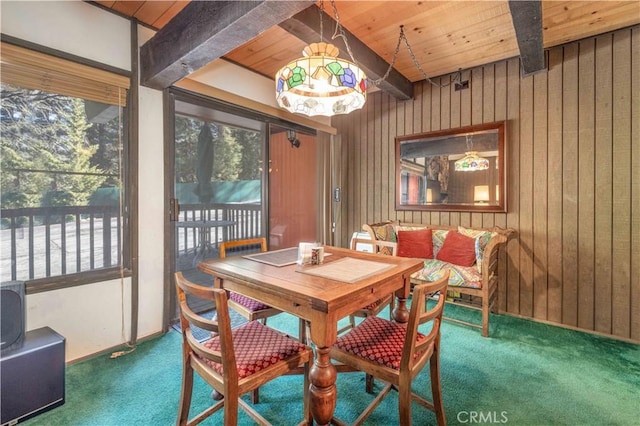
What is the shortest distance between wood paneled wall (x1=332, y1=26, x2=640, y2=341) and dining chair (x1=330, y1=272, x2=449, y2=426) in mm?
2103

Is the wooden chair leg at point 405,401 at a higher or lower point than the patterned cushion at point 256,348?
lower

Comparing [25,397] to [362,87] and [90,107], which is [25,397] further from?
[362,87]

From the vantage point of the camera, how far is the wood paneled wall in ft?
8.16

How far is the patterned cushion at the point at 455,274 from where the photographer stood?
2648 mm

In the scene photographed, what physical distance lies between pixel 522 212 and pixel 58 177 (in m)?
3.92

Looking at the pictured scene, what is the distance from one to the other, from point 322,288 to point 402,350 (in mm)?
435

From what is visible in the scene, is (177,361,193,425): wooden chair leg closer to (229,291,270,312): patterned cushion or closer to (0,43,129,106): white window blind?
(229,291,270,312): patterned cushion

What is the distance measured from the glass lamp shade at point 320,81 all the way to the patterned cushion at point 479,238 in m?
1.88

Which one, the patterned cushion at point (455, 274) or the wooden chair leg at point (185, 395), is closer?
the wooden chair leg at point (185, 395)

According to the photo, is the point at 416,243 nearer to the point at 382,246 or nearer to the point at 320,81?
the point at 382,246

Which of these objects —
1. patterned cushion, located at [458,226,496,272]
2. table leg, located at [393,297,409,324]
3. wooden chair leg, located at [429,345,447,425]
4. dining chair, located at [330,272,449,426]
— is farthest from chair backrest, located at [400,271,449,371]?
patterned cushion, located at [458,226,496,272]

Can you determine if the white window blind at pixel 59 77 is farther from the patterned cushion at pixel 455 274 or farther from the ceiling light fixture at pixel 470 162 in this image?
the ceiling light fixture at pixel 470 162

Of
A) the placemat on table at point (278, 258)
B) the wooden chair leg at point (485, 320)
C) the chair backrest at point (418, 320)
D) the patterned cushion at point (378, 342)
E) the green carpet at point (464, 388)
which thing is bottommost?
the green carpet at point (464, 388)

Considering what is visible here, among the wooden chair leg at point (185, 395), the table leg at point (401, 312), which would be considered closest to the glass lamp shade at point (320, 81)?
the table leg at point (401, 312)
